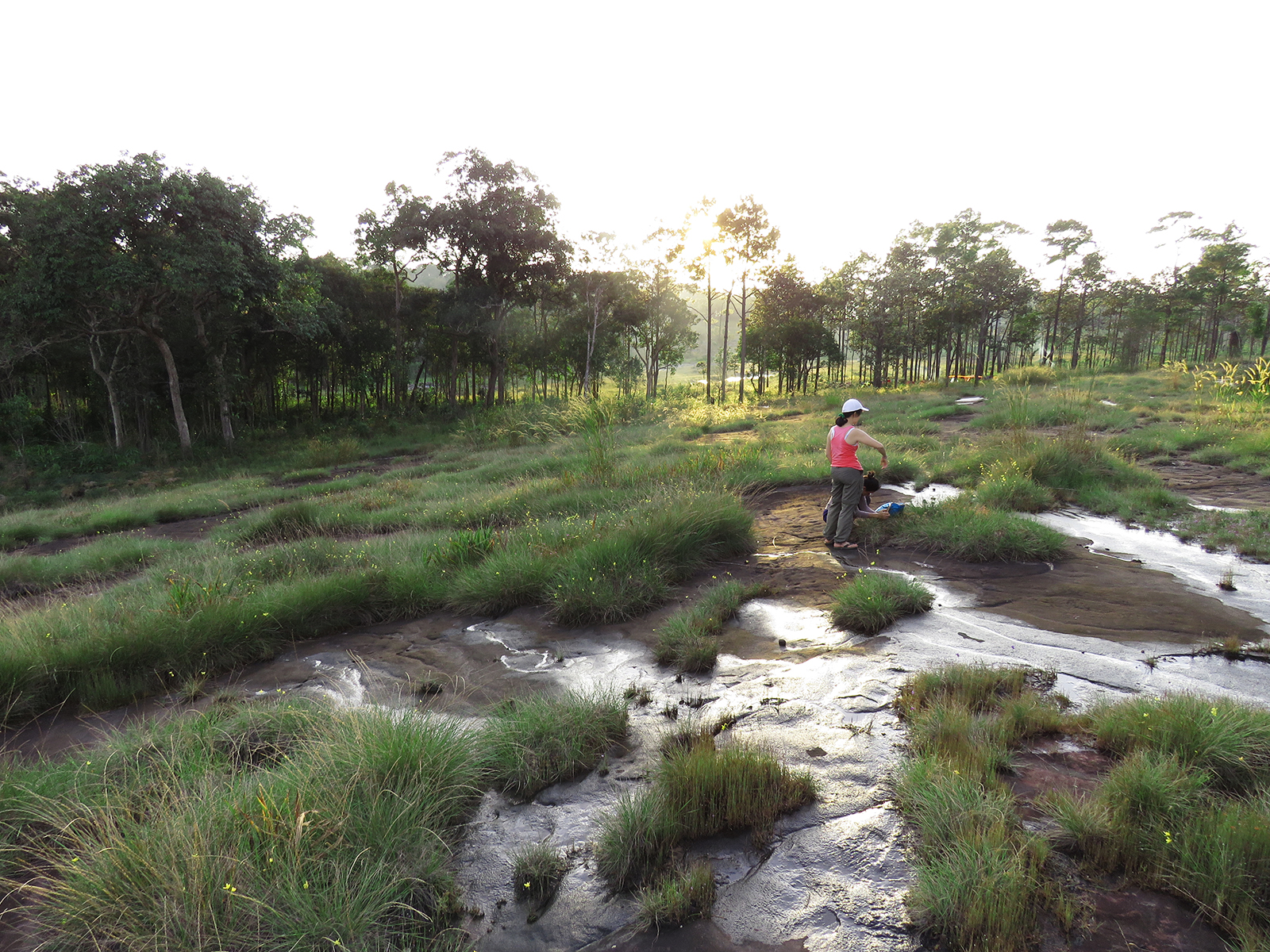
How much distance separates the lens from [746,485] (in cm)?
928

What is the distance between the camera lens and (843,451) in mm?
7242

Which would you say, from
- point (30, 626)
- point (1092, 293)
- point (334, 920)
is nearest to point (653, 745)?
point (334, 920)

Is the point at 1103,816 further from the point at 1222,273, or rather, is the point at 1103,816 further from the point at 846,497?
the point at 1222,273

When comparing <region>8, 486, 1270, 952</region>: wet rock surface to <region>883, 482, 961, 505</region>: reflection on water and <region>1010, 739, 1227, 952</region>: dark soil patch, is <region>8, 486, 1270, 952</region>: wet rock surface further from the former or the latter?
<region>883, 482, 961, 505</region>: reflection on water

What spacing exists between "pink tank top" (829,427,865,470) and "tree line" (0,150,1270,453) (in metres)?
8.19

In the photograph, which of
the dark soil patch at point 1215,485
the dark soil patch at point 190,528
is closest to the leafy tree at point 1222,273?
the dark soil patch at point 1215,485

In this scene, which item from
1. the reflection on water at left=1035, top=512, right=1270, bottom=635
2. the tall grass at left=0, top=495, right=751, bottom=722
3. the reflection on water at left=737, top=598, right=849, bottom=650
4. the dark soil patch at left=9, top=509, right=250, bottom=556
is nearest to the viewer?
the tall grass at left=0, top=495, right=751, bottom=722

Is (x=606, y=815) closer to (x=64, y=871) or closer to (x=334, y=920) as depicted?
(x=334, y=920)

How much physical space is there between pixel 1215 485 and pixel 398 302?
99.3ft

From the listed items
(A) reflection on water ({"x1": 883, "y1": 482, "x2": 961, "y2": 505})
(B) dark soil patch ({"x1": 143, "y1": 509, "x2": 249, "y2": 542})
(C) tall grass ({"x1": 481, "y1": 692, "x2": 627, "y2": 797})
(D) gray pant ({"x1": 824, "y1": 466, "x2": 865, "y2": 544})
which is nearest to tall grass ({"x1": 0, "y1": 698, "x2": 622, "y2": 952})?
(C) tall grass ({"x1": 481, "y1": 692, "x2": 627, "y2": 797})

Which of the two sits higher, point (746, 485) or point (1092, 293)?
point (1092, 293)

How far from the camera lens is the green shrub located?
5.05 metres

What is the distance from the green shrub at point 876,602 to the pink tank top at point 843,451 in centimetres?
200

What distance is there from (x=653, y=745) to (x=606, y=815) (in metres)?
0.77
